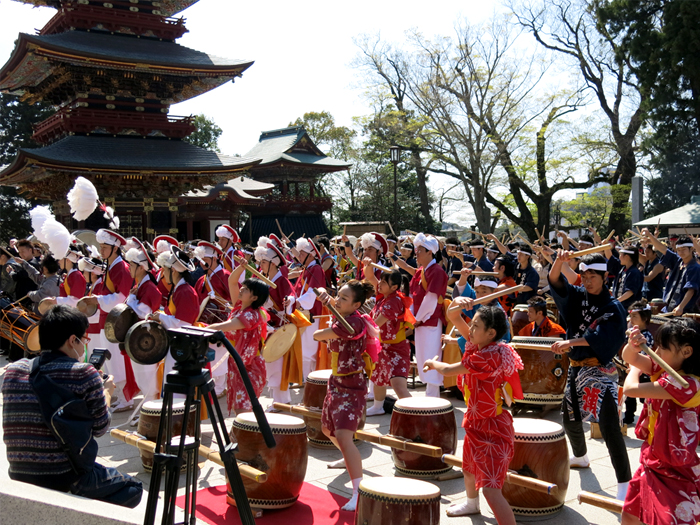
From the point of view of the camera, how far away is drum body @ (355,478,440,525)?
3.38 metres

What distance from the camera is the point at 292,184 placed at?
35.2 meters

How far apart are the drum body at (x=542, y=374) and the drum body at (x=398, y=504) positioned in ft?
10.3

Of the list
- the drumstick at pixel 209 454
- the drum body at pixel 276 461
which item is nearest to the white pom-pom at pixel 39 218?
the drumstick at pixel 209 454

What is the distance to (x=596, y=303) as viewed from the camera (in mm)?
4578

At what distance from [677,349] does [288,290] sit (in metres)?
4.80

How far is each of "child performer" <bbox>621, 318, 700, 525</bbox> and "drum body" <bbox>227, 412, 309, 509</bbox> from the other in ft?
6.94

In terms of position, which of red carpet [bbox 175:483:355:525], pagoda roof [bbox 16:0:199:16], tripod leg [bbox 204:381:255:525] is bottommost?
red carpet [bbox 175:483:355:525]

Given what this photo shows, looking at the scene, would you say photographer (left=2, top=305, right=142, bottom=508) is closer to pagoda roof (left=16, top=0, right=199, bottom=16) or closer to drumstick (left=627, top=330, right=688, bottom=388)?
drumstick (left=627, top=330, right=688, bottom=388)

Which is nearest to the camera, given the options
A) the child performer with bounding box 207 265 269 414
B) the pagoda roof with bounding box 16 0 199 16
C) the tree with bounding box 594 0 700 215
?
the child performer with bounding box 207 265 269 414

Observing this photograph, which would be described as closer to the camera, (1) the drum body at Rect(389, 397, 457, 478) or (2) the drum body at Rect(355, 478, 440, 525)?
(2) the drum body at Rect(355, 478, 440, 525)

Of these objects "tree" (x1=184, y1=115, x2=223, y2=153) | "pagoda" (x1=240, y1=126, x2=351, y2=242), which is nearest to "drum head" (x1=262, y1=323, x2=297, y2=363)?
"pagoda" (x1=240, y1=126, x2=351, y2=242)

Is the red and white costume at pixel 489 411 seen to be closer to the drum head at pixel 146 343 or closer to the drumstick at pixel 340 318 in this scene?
the drumstick at pixel 340 318

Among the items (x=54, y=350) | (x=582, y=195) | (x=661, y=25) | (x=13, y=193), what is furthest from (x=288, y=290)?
(x=582, y=195)

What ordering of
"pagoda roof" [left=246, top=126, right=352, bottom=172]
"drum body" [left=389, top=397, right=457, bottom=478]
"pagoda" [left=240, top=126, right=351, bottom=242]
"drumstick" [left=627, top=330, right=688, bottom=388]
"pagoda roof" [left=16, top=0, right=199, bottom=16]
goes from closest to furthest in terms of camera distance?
"drumstick" [left=627, top=330, right=688, bottom=388] < "drum body" [left=389, top=397, right=457, bottom=478] < "pagoda roof" [left=16, top=0, right=199, bottom=16] < "pagoda" [left=240, top=126, right=351, bottom=242] < "pagoda roof" [left=246, top=126, right=352, bottom=172]
